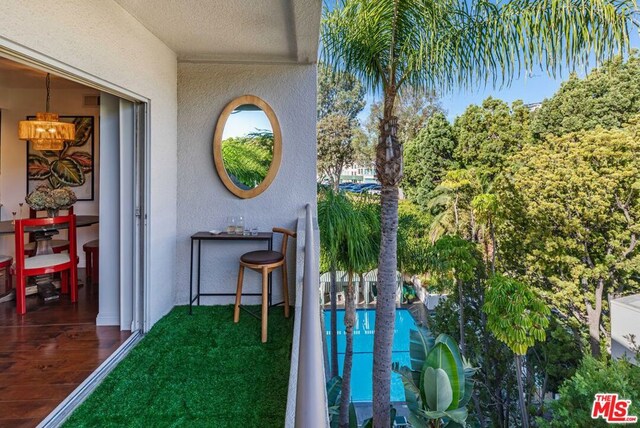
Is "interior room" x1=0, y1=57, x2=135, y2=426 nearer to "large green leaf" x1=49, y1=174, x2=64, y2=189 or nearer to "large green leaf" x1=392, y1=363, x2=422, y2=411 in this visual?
"large green leaf" x1=49, y1=174, x2=64, y2=189

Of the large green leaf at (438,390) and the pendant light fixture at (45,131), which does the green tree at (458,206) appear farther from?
the pendant light fixture at (45,131)

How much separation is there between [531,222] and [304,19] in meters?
11.3

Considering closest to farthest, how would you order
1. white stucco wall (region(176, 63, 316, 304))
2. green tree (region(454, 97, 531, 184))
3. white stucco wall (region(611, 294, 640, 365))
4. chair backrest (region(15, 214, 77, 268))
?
chair backrest (region(15, 214, 77, 268)) < white stucco wall (region(176, 63, 316, 304)) < white stucco wall (region(611, 294, 640, 365)) < green tree (region(454, 97, 531, 184))

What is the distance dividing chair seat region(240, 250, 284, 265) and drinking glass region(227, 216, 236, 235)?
66 cm

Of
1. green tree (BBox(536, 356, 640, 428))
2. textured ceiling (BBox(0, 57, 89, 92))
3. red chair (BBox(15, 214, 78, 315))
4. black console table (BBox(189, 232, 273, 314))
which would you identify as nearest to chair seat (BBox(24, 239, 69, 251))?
red chair (BBox(15, 214, 78, 315))

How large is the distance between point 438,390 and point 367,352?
8.54 metres

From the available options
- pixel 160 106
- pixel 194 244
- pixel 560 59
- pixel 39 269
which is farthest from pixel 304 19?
pixel 39 269

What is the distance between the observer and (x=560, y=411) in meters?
5.03

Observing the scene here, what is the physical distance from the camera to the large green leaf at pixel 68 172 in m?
6.01

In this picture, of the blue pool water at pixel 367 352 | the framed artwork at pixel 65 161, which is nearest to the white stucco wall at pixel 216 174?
the framed artwork at pixel 65 161

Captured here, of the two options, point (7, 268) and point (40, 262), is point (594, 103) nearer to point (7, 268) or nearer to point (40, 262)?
point (40, 262)

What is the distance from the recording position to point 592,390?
4.63m

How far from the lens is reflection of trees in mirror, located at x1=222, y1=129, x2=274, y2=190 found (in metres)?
4.54

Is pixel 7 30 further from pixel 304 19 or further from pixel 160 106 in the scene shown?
pixel 304 19
